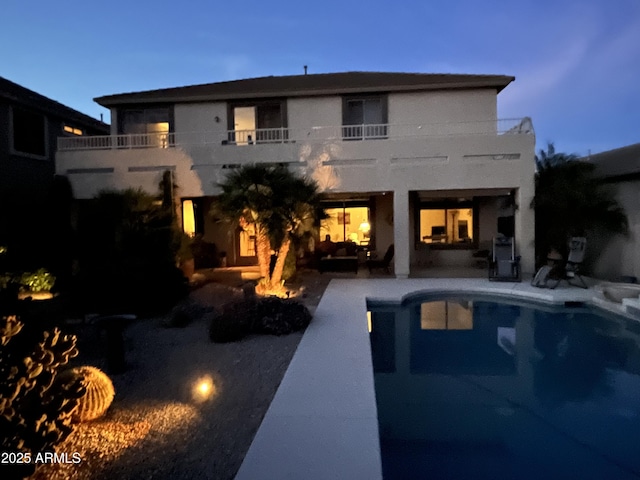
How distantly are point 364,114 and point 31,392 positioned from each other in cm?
1559

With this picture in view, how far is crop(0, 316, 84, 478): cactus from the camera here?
356 cm

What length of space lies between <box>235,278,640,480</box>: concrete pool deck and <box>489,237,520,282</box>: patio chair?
6596 mm

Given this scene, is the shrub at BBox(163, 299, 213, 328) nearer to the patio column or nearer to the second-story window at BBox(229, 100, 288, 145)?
the patio column

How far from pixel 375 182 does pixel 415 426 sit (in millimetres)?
10764

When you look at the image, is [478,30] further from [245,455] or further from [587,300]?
[245,455]

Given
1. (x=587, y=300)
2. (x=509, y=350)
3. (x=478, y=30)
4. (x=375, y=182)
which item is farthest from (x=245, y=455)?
(x=478, y=30)

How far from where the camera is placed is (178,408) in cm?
545

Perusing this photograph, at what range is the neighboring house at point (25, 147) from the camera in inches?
562

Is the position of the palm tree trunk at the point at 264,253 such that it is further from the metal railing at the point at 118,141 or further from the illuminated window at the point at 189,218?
the illuminated window at the point at 189,218

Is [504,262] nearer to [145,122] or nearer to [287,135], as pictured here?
[287,135]

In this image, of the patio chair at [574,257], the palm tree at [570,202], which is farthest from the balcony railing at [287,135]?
the patio chair at [574,257]

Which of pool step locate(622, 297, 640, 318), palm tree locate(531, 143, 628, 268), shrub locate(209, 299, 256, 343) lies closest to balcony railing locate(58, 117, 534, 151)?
palm tree locate(531, 143, 628, 268)

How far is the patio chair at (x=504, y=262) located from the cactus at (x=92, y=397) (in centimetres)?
1222

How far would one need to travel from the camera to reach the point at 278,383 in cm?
623
